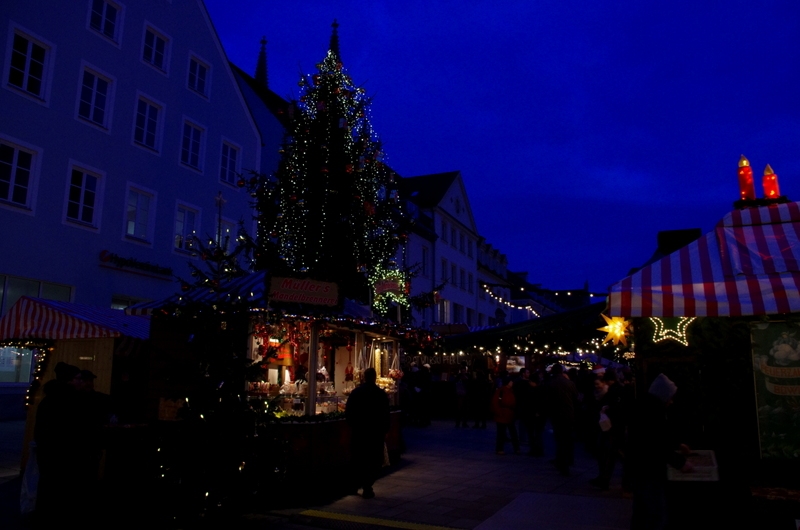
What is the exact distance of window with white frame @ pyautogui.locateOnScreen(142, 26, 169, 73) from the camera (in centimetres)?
2134

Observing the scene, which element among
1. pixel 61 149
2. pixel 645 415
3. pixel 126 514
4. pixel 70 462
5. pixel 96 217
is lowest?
pixel 126 514

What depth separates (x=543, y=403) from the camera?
13719 millimetres

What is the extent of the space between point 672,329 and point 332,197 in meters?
13.4

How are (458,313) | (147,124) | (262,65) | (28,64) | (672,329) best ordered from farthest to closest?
(262,65) < (458,313) < (147,124) < (28,64) < (672,329)

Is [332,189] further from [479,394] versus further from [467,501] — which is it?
[467,501]

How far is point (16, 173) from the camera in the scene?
1680 centimetres

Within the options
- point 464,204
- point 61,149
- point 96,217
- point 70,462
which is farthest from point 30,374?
point 464,204

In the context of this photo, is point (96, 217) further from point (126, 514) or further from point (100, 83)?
point (126, 514)

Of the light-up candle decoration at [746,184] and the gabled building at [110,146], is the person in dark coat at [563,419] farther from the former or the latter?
the gabled building at [110,146]

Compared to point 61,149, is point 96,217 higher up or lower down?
lower down

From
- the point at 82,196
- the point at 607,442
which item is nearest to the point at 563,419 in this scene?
the point at 607,442

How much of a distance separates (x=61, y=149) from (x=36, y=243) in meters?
2.80

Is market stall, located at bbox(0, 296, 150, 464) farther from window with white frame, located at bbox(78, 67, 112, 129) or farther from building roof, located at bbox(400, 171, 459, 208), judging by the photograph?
building roof, located at bbox(400, 171, 459, 208)

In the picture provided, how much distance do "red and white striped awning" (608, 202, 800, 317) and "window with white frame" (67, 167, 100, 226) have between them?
646 inches
